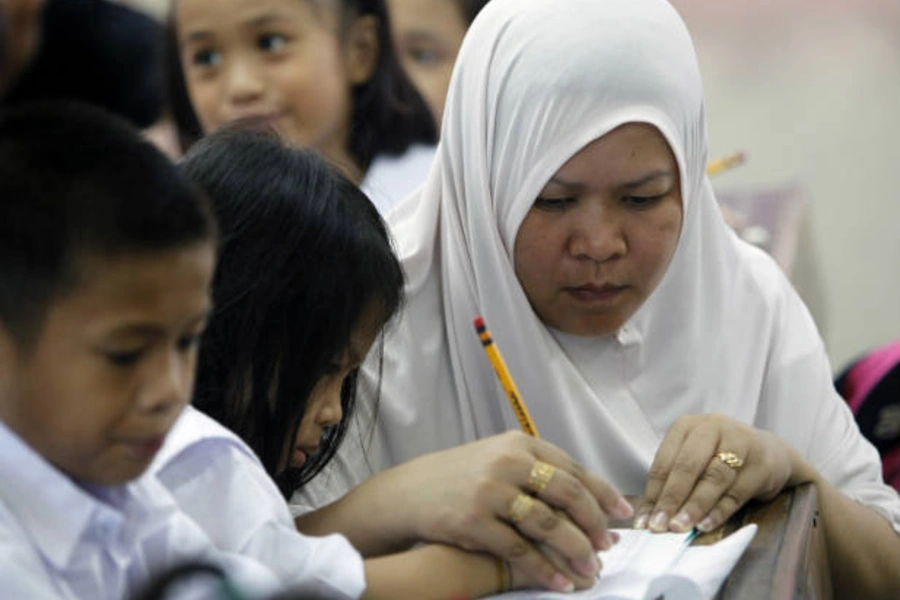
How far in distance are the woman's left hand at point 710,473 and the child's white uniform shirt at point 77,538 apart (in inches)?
20.7

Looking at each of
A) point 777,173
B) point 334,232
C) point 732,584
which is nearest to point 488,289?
point 334,232

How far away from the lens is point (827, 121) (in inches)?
180

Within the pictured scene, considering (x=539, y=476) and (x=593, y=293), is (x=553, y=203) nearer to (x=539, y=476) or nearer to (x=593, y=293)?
(x=593, y=293)

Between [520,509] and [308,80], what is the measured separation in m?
1.90

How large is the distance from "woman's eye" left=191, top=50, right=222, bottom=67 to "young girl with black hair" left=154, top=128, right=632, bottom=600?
1524 mm

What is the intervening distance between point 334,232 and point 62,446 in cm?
49

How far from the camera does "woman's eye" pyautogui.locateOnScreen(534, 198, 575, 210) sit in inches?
65.7

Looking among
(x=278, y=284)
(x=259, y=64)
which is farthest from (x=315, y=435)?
(x=259, y=64)

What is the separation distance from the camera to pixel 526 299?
1.71m

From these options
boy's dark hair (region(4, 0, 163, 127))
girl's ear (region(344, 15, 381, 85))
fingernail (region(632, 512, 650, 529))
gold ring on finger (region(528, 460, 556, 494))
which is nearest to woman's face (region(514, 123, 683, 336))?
fingernail (region(632, 512, 650, 529))

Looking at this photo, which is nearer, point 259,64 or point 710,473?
point 710,473

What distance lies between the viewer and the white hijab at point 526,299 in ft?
5.50

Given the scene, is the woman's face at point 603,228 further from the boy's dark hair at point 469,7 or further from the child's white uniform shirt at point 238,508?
the boy's dark hair at point 469,7

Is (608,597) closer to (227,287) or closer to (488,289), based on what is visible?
(227,287)
